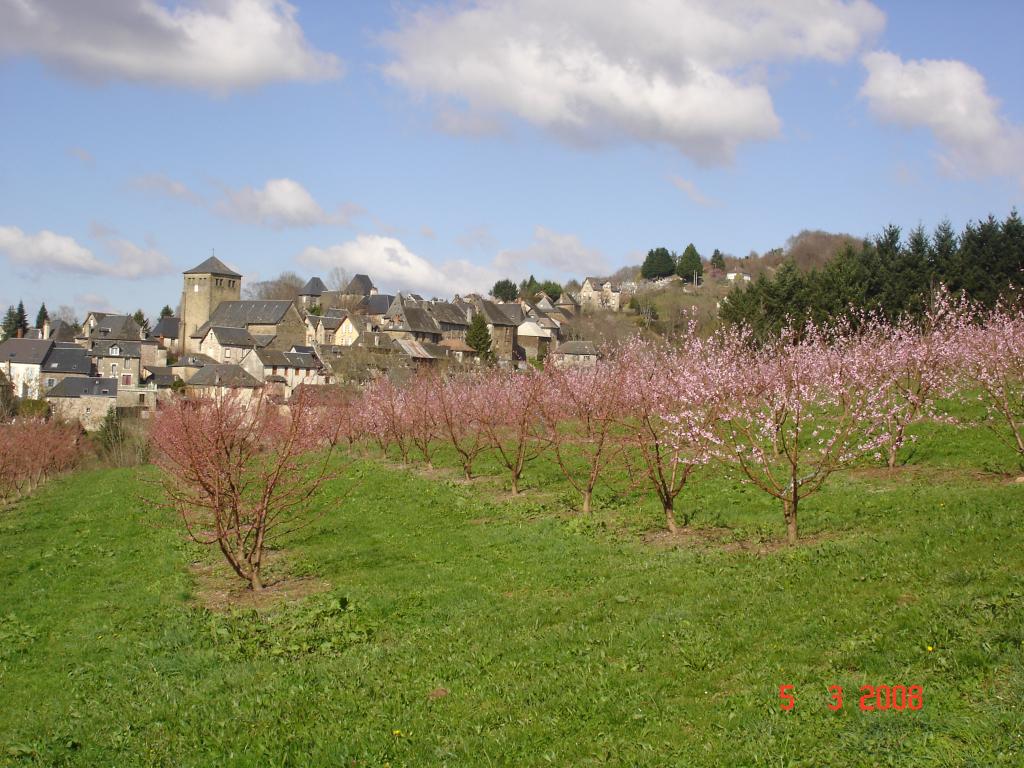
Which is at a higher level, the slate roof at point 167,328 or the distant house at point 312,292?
the distant house at point 312,292

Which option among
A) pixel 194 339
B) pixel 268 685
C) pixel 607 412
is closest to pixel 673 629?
pixel 268 685

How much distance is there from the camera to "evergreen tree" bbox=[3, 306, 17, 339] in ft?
385

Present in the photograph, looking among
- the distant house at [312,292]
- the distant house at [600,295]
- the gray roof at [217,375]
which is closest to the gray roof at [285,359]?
the gray roof at [217,375]

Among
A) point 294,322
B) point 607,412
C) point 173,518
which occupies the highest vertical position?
point 294,322

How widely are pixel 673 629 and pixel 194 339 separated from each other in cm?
10097

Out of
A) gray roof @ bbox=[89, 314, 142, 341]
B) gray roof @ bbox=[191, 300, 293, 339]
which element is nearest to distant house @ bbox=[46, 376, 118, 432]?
gray roof @ bbox=[89, 314, 142, 341]

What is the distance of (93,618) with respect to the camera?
12875 millimetres

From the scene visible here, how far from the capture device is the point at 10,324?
391 ft

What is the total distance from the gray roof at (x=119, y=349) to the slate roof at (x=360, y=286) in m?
43.3

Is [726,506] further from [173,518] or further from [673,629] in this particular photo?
[173,518]

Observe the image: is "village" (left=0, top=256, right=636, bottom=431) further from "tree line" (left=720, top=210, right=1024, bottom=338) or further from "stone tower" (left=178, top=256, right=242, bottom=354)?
"tree line" (left=720, top=210, right=1024, bottom=338)

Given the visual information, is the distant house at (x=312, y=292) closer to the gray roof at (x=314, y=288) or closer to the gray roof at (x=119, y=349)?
the gray roof at (x=314, y=288)

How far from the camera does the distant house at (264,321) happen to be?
9612 cm

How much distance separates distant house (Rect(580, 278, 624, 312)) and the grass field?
110 meters
